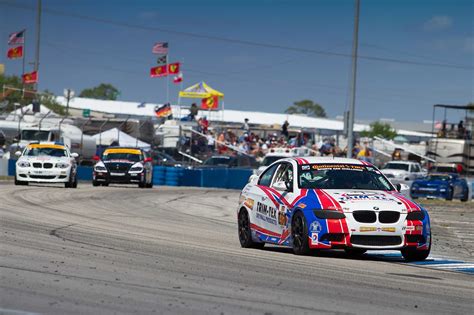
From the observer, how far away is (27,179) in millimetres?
31141

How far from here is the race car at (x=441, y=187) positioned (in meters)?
37.8

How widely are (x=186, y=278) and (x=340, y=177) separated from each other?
445 cm

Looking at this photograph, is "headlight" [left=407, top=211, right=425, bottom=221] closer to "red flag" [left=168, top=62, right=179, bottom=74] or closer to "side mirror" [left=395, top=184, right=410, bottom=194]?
"side mirror" [left=395, top=184, right=410, bottom=194]

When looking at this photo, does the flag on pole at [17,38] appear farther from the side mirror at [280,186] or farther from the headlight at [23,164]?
the side mirror at [280,186]

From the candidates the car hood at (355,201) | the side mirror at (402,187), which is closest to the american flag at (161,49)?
the side mirror at (402,187)

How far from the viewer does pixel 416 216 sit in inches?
487

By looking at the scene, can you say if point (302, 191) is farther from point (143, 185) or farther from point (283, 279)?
point (143, 185)

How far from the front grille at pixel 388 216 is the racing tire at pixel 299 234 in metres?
0.89

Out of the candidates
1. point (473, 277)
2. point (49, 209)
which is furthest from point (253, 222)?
point (49, 209)

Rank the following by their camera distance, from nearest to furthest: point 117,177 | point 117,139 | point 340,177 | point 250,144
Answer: point 340,177 → point 117,177 → point 117,139 → point 250,144

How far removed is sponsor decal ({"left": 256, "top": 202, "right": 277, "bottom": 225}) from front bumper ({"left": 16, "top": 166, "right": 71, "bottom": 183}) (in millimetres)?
18117

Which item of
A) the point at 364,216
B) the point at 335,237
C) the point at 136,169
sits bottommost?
the point at 136,169

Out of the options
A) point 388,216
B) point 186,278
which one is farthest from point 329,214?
point 186,278

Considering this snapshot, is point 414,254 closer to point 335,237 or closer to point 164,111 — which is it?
point 335,237
